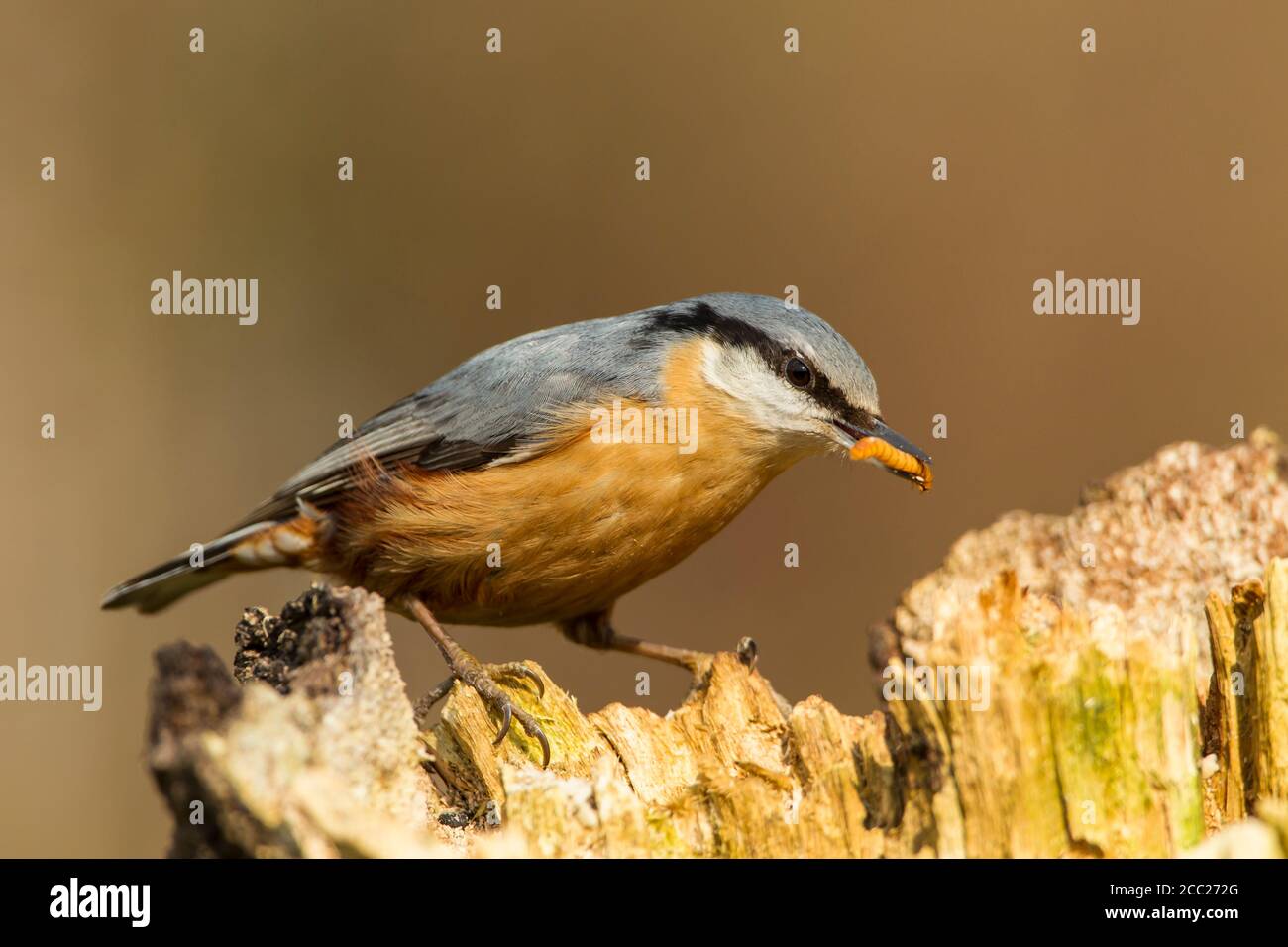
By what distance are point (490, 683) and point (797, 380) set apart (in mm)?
1398

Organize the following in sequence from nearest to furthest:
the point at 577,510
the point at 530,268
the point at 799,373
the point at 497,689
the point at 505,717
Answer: the point at 505,717
the point at 497,689
the point at 577,510
the point at 799,373
the point at 530,268

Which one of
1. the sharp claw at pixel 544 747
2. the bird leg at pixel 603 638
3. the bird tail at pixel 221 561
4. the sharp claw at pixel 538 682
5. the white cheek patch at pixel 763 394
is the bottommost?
the sharp claw at pixel 544 747

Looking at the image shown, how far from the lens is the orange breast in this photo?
13.0ft

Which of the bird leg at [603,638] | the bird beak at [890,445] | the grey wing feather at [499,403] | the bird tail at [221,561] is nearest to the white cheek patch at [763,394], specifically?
the bird beak at [890,445]

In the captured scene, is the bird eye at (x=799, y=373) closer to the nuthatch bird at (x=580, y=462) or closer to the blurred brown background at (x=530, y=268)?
the nuthatch bird at (x=580, y=462)

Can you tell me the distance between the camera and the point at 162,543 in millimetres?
6492

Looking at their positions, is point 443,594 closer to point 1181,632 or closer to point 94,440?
point 1181,632

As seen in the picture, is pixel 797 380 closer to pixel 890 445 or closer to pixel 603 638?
pixel 890 445

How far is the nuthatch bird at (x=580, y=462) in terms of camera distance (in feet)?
13.1

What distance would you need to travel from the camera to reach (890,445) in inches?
157

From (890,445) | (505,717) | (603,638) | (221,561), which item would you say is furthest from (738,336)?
(221,561)

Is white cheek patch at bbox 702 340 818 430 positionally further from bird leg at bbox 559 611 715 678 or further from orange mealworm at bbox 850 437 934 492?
bird leg at bbox 559 611 715 678

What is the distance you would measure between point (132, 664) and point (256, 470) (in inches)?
46.2

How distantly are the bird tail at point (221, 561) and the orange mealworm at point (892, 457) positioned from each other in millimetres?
1969
